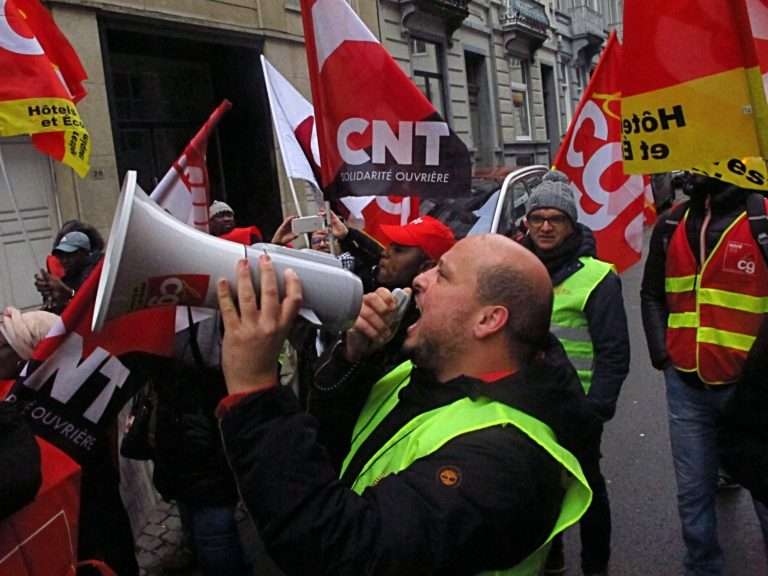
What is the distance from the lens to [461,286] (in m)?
1.59

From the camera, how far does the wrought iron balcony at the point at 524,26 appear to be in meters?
20.2

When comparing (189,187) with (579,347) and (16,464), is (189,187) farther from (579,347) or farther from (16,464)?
(579,347)

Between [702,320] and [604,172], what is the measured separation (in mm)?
1914

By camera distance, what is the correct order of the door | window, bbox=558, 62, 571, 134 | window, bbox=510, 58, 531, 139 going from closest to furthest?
1. the door
2. window, bbox=510, 58, 531, 139
3. window, bbox=558, 62, 571, 134

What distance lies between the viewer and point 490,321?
1545 mm

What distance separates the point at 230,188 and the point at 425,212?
6.42 metres

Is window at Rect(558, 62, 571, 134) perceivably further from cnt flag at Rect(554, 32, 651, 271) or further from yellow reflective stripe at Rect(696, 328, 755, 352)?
yellow reflective stripe at Rect(696, 328, 755, 352)

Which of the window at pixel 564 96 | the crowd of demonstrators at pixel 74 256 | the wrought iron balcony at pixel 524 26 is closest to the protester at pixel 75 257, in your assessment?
the crowd of demonstrators at pixel 74 256

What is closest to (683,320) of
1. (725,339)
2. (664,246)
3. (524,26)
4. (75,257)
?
(725,339)

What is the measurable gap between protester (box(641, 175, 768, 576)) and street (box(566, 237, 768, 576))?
1.47ft

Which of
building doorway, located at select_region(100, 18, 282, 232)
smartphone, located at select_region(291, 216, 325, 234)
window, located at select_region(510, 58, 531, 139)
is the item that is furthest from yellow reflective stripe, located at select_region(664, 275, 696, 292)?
window, located at select_region(510, 58, 531, 139)

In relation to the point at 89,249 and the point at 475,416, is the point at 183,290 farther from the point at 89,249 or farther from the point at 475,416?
the point at 89,249

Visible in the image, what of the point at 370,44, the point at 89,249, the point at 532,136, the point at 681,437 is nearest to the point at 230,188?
the point at 89,249

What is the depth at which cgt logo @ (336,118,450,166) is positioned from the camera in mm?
3275
